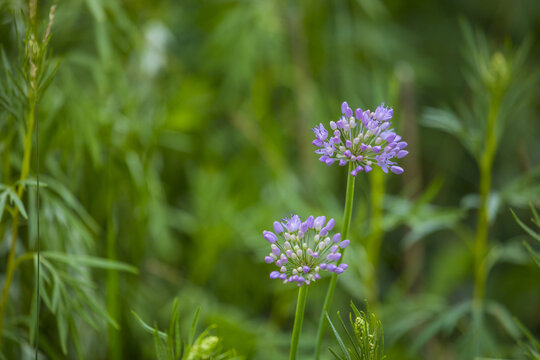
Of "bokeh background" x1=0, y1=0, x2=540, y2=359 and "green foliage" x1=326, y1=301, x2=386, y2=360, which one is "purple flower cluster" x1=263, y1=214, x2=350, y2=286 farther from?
"bokeh background" x1=0, y1=0, x2=540, y2=359

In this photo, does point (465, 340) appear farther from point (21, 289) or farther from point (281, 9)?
point (281, 9)

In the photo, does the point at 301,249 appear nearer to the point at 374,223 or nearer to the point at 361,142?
the point at 361,142

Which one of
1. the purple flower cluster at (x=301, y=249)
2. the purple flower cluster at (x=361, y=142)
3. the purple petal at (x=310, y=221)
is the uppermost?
the purple flower cluster at (x=361, y=142)

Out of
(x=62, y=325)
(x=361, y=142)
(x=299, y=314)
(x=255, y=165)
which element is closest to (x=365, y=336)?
(x=299, y=314)

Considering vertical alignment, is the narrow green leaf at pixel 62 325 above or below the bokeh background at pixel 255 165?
below

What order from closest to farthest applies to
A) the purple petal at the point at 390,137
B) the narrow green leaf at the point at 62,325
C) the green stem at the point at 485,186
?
the purple petal at the point at 390,137, the narrow green leaf at the point at 62,325, the green stem at the point at 485,186

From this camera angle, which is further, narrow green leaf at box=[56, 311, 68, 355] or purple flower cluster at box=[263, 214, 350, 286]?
narrow green leaf at box=[56, 311, 68, 355]

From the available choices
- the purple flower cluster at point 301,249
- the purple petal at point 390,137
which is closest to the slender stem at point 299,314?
the purple flower cluster at point 301,249

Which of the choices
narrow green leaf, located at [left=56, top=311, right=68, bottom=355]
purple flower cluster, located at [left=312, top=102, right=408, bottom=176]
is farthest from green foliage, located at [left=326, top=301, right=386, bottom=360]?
narrow green leaf, located at [left=56, top=311, right=68, bottom=355]

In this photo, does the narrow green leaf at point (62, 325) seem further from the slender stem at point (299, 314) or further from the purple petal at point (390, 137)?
the purple petal at point (390, 137)
